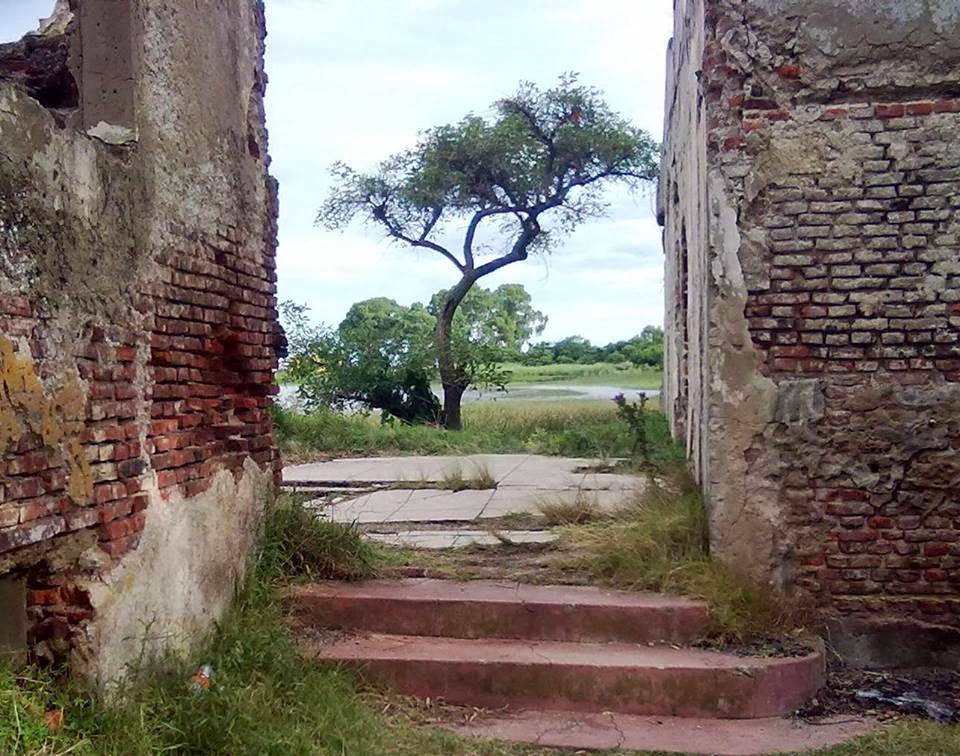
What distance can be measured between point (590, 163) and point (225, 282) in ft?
52.5

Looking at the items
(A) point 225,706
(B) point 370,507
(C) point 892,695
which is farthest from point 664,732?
(B) point 370,507

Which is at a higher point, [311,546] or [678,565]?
[311,546]

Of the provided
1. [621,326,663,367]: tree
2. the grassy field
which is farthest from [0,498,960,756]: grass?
[621,326,663,367]: tree

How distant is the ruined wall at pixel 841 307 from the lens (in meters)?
4.88

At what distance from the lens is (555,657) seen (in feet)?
14.7

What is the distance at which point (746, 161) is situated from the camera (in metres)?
5.02

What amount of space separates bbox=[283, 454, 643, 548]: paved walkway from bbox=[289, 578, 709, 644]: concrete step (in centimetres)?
98

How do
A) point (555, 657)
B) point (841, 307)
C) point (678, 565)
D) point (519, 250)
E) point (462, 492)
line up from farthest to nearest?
point (519, 250)
point (462, 492)
point (678, 565)
point (841, 307)
point (555, 657)

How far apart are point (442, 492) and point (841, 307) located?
13.7 ft

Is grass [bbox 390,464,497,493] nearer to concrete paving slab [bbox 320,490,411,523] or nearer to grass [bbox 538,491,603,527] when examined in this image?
concrete paving slab [bbox 320,490,411,523]

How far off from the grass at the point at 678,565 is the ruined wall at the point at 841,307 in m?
0.15

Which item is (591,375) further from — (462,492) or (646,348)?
(462,492)

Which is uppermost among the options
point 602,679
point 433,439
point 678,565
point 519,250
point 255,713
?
point 519,250

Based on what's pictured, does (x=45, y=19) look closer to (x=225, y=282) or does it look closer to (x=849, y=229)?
(x=225, y=282)
